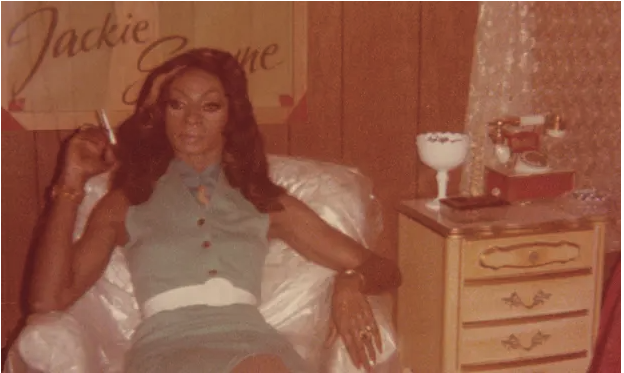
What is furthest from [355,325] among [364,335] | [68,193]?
[68,193]

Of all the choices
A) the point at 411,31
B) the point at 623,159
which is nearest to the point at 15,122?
the point at 411,31

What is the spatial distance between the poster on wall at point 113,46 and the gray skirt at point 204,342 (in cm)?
88

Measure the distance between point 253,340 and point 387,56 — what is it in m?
1.25

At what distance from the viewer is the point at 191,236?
2.04 m

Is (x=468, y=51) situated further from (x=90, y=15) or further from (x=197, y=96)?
(x=90, y=15)

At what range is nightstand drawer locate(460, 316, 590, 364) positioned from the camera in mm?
2441

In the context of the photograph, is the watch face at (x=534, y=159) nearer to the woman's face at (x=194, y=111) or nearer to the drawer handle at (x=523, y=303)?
the drawer handle at (x=523, y=303)

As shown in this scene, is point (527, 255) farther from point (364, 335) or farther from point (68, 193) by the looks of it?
point (68, 193)

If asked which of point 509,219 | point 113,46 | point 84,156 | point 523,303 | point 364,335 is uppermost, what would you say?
point 113,46

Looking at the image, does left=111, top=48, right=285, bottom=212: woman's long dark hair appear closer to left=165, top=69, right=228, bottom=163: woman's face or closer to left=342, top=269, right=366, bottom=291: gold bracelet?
left=165, top=69, right=228, bottom=163: woman's face

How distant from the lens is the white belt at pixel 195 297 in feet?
6.50

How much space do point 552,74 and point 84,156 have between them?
1.72m

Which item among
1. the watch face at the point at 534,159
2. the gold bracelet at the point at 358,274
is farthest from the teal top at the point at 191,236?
the watch face at the point at 534,159

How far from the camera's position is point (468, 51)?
278cm
